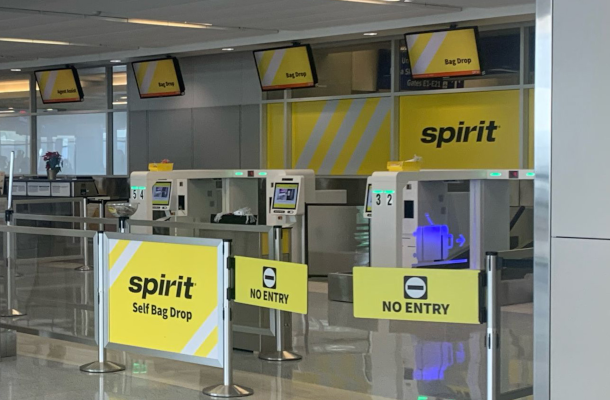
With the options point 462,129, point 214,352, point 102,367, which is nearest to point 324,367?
point 214,352

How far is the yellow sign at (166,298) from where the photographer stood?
5.85m

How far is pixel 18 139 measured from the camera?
1808 cm

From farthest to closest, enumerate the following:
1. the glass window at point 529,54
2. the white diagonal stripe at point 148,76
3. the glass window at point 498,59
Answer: the white diagonal stripe at point 148,76, the glass window at point 498,59, the glass window at point 529,54

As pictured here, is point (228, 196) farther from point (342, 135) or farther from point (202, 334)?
point (202, 334)

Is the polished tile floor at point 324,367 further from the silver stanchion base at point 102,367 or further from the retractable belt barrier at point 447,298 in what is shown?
the retractable belt barrier at point 447,298

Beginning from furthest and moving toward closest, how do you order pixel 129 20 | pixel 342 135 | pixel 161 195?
pixel 342 135
pixel 161 195
pixel 129 20

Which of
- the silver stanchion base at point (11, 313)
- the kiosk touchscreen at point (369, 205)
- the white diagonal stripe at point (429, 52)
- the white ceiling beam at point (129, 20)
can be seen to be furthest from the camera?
the white diagonal stripe at point (429, 52)

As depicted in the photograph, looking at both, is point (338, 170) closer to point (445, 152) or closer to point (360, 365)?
point (445, 152)

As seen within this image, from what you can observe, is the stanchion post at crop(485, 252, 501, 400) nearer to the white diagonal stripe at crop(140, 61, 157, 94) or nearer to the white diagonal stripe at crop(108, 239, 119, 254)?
the white diagonal stripe at crop(108, 239, 119, 254)

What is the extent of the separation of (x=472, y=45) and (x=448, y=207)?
6.55ft

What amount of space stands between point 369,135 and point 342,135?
0.49 meters

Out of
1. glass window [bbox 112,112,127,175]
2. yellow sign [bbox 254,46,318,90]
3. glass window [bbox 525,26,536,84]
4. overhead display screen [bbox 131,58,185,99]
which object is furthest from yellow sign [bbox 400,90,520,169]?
glass window [bbox 112,112,127,175]

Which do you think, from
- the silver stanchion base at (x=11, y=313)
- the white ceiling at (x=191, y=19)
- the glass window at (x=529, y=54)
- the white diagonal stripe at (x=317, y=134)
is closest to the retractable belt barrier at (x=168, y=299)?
the silver stanchion base at (x=11, y=313)

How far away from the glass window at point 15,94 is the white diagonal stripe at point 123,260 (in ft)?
40.4
